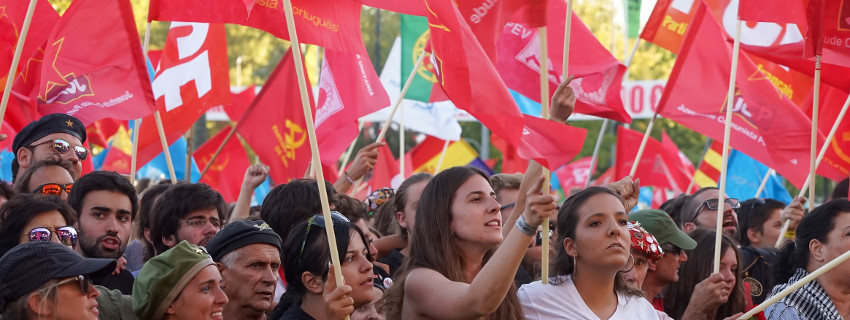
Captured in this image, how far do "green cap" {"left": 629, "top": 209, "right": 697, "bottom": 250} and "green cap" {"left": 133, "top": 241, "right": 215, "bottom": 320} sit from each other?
2.66 metres

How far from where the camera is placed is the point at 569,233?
5414 millimetres

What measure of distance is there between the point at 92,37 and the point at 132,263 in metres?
1.72

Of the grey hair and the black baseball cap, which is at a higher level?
the black baseball cap

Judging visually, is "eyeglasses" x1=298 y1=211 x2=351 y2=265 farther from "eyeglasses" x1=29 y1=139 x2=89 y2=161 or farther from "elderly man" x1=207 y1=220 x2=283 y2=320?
"eyeglasses" x1=29 y1=139 x2=89 y2=161

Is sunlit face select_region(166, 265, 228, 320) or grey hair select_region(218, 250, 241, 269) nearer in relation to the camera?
sunlit face select_region(166, 265, 228, 320)

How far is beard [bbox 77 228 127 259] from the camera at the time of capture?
591cm

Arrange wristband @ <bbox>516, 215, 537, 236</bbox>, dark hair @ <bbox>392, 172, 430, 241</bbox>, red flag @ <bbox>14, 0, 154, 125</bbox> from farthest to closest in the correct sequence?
red flag @ <bbox>14, 0, 154, 125</bbox> < dark hair @ <bbox>392, 172, 430, 241</bbox> < wristband @ <bbox>516, 215, 537, 236</bbox>

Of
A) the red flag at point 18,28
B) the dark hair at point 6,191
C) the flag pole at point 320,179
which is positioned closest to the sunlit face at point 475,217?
the flag pole at point 320,179

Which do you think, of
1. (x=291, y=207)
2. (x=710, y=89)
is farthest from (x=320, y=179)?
(x=710, y=89)

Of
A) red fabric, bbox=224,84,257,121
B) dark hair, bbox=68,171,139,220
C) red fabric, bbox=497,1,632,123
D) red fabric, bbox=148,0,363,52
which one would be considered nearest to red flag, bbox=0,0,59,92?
red fabric, bbox=148,0,363,52

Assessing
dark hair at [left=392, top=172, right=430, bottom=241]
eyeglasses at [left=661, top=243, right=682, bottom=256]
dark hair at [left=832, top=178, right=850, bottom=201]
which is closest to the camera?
eyeglasses at [left=661, top=243, right=682, bottom=256]

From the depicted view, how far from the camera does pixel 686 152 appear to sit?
35.9m

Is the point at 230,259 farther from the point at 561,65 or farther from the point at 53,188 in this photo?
the point at 561,65

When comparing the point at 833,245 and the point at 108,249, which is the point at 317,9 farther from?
the point at 833,245
